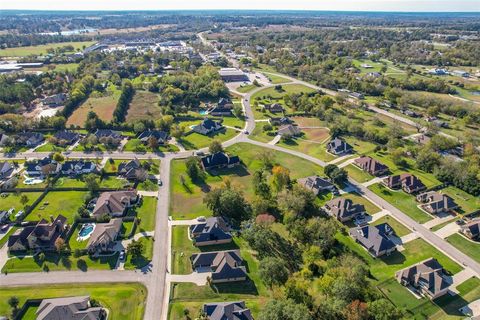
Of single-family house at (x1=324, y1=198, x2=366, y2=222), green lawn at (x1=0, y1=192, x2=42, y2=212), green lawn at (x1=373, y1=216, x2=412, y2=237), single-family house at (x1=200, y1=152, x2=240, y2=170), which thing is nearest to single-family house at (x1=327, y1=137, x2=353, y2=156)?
single-family house at (x1=324, y1=198, x2=366, y2=222)

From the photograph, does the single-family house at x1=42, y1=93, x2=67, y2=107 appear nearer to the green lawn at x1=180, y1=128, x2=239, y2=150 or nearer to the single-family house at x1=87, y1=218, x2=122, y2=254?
the green lawn at x1=180, y1=128, x2=239, y2=150

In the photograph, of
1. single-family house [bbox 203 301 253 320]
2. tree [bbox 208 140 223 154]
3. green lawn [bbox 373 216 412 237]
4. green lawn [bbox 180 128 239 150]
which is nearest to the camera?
single-family house [bbox 203 301 253 320]

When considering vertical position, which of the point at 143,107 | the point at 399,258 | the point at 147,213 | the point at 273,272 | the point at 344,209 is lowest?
the point at 399,258

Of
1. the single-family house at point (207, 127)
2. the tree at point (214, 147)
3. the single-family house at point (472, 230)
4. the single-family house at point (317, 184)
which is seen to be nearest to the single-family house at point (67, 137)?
the single-family house at point (207, 127)

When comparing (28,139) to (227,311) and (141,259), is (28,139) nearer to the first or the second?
→ (141,259)

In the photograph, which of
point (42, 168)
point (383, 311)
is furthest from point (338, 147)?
point (42, 168)
